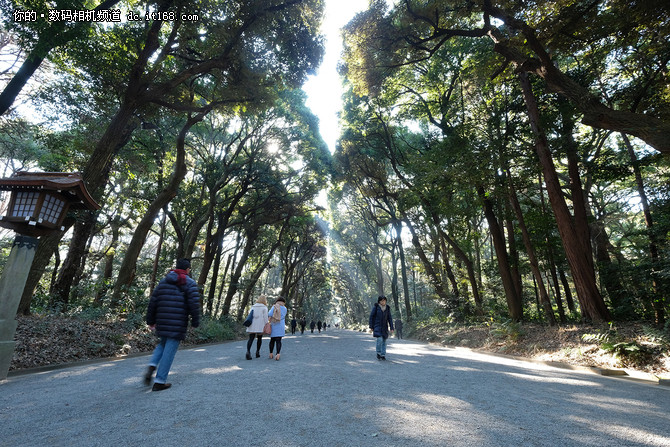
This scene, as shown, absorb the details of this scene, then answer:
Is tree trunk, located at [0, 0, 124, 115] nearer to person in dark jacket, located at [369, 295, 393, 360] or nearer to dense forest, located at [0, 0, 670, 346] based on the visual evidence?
dense forest, located at [0, 0, 670, 346]

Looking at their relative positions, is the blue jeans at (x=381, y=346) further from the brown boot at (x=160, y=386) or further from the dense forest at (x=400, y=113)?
the dense forest at (x=400, y=113)

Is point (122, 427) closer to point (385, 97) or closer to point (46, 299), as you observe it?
point (46, 299)

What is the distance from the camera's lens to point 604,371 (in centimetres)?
594

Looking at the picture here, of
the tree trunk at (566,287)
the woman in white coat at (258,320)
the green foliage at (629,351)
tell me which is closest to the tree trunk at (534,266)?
the green foliage at (629,351)

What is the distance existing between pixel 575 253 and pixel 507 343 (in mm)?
3734

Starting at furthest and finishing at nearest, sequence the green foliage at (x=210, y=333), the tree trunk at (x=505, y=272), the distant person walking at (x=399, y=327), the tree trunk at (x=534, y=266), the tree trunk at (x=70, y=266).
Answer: the distant person walking at (x=399, y=327) → the green foliage at (x=210, y=333) → the tree trunk at (x=505, y=272) → the tree trunk at (x=70, y=266) → the tree trunk at (x=534, y=266)

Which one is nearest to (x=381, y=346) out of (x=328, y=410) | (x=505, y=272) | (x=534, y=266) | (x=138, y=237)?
(x=328, y=410)

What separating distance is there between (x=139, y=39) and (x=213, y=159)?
7556 millimetres

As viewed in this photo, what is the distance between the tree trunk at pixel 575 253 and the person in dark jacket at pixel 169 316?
1001 centimetres

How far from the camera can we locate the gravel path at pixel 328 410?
249 centimetres

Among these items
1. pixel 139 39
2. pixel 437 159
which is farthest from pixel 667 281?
pixel 139 39

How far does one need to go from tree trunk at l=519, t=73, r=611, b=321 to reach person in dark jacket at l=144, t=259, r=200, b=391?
32.8 feet

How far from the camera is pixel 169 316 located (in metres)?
4.22

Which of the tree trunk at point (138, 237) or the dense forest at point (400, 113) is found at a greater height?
the dense forest at point (400, 113)
